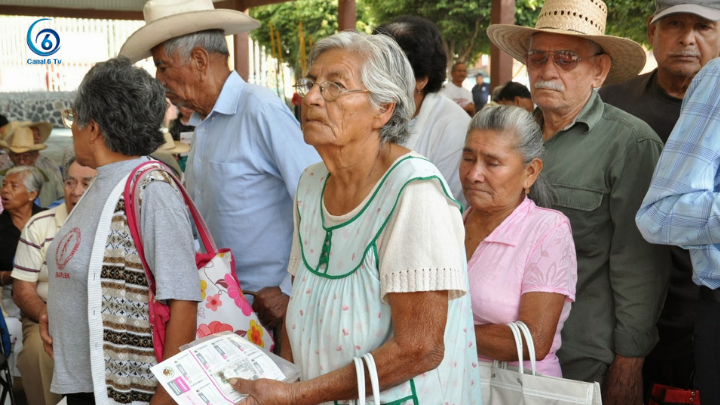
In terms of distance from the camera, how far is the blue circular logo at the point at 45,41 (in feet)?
34.1

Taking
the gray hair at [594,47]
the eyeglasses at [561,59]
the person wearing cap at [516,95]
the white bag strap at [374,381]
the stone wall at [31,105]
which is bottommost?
the stone wall at [31,105]

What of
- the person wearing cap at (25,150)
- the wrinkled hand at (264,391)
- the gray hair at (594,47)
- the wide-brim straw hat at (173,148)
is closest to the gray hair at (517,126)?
the gray hair at (594,47)

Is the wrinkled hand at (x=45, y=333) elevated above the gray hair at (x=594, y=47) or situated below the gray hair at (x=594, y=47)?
below

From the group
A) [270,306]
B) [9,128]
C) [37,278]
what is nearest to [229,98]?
[270,306]

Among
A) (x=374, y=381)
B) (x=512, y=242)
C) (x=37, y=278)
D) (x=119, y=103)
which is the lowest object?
(x=37, y=278)

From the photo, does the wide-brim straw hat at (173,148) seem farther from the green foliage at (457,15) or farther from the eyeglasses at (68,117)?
the green foliage at (457,15)

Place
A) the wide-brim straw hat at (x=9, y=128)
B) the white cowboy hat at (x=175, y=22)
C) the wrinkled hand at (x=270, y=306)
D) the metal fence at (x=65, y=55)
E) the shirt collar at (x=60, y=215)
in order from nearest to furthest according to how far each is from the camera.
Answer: the wrinkled hand at (x=270, y=306), the white cowboy hat at (x=175, y=22), the shirt collar at (x=60, y=215), the wide-brim straw hat at (x=9, y=128), the metal fence at (x=65, y=55)

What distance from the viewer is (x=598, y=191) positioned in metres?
2.53

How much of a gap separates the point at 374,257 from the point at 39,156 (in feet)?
21.5

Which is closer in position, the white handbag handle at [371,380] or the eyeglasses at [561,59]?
the white handbag handle at [371,380]

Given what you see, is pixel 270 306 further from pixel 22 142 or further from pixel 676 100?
pixel 22 142

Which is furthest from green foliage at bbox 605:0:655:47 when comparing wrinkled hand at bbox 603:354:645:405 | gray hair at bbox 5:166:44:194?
wrinkled hand at bbox 603:354:645:405

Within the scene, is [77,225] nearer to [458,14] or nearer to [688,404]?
[688,404]

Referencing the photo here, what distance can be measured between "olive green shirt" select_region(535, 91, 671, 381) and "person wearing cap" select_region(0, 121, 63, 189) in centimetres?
570
